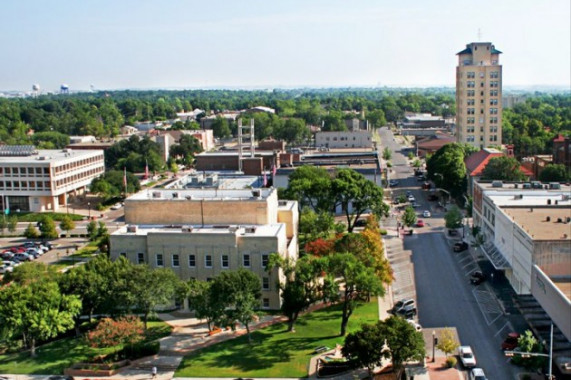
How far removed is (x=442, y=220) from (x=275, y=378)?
48.7 m

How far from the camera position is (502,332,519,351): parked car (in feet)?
137

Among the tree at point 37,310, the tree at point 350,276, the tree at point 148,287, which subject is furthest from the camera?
the tree at point 148,287

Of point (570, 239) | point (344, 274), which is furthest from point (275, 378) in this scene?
point (570, 239)

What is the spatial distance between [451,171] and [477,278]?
3627 centimetres

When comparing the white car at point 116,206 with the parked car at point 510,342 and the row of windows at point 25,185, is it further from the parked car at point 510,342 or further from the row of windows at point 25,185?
the parked car at point 510,342

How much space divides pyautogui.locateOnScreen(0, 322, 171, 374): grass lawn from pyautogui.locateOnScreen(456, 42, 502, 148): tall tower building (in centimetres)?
8683

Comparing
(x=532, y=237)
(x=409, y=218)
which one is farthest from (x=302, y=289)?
(x=409, y=218)

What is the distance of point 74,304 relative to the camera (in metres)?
44.7

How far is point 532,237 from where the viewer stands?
4572 centimetres

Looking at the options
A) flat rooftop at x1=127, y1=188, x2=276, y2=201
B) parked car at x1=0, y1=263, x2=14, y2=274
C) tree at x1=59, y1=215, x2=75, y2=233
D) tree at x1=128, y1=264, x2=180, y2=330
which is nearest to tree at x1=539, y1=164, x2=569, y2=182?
flat rooftop at x1=127, y1=188, x2=276, y2=201

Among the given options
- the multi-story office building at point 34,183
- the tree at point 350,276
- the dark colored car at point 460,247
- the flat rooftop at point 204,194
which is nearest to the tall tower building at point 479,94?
the dark colored car at point 460,247

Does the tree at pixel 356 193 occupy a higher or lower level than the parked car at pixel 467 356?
higher

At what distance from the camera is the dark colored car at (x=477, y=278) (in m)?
55.9

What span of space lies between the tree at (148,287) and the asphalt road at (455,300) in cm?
1837
